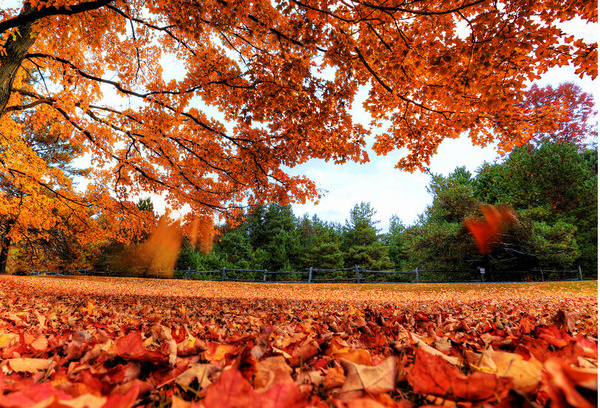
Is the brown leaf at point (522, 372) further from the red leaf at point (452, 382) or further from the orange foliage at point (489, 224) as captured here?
the orange foliage at point (489, 224)

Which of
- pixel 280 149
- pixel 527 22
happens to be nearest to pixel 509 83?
pixel 527 22

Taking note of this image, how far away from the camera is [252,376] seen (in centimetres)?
72

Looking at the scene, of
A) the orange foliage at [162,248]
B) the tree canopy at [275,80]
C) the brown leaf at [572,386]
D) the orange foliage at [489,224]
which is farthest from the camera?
the orange foliage at [162,248]

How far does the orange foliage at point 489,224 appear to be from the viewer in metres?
16.0

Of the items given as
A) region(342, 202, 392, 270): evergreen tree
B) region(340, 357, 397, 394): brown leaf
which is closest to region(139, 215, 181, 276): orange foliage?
region(342, 202, 392, 270): evergreen tree

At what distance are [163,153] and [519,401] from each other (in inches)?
258

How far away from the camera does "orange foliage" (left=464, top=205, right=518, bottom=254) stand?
629 inches

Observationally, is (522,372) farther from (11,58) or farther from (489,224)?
(489,224)

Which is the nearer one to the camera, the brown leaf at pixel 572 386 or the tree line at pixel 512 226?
the brown leaf at pixel 572 386

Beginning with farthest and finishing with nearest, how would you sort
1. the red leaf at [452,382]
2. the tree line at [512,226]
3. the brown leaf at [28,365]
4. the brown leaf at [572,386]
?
the tree line at [512,226] < the brown leaf at [28,365] < the red leaf at [452,382] < the brown leaf at [572,386]

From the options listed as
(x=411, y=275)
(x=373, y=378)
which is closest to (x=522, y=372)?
(x=373, y=378)

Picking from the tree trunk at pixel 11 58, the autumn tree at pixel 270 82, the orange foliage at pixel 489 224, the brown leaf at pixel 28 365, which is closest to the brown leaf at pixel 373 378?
the brown leaf at pixel 28 365

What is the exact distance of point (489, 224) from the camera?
53.4ft

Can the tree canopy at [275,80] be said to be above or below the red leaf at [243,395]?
above
